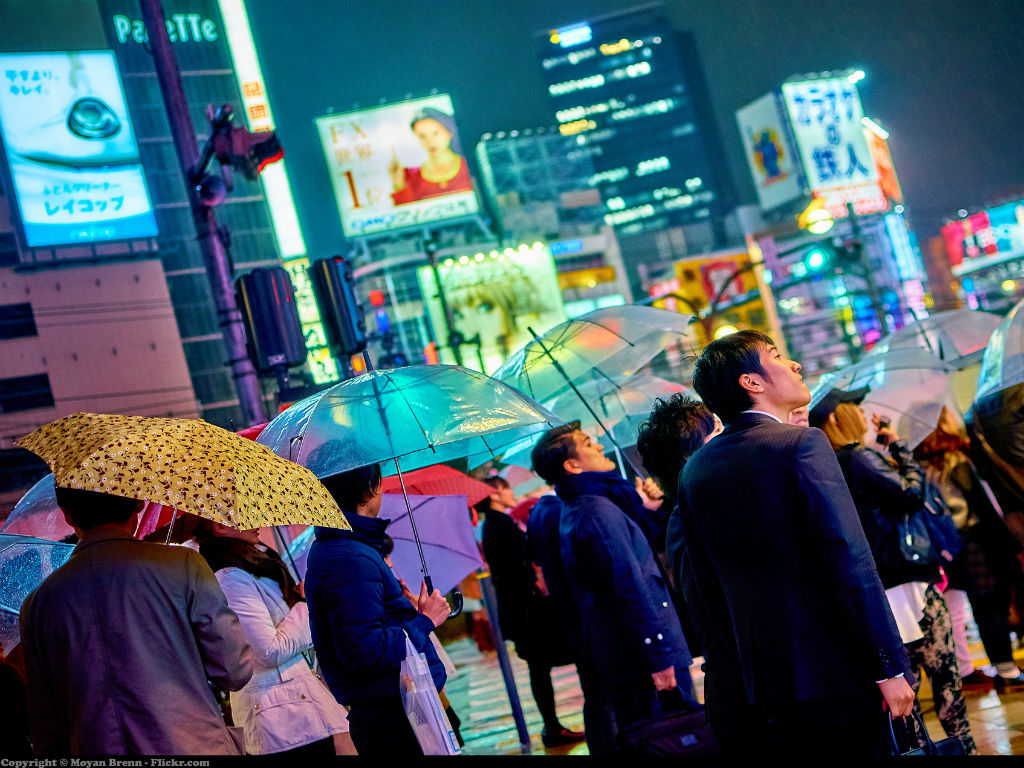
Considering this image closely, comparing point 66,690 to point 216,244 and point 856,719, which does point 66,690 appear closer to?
point 856,719

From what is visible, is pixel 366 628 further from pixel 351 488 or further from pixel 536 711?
pixel 536 711

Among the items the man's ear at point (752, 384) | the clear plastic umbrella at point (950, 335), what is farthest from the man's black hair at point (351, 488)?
the clear plastic umbrella at point (950, 335)

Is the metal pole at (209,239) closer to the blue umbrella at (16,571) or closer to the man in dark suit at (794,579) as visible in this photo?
the blue umbrella at (16,571)

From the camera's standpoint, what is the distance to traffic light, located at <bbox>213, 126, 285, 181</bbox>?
33.1 feet

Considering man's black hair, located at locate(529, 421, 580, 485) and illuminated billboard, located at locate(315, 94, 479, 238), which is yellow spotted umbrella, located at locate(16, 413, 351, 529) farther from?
illuminated billboard, located at locate(315, 94, 479, 238)

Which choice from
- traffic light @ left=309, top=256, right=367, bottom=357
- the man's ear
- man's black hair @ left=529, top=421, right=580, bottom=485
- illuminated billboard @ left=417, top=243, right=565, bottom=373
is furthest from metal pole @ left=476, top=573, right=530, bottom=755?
illuminated billboard @ left=417, top=243, right=565, bottom=373

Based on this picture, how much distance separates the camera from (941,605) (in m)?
4.80

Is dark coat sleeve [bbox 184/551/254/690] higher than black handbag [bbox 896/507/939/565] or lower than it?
higher

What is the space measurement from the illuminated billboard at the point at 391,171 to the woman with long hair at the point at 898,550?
131ft

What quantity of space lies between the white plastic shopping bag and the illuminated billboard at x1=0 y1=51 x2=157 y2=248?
28314mm

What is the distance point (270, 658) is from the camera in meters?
3.65

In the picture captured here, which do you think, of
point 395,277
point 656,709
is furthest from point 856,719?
point 395,277

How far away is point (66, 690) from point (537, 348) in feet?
15.1

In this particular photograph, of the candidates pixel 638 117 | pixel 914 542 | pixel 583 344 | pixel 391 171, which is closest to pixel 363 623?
pixel 914 542
